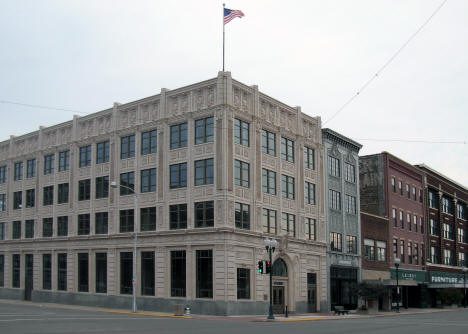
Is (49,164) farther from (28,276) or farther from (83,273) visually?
(83,273)

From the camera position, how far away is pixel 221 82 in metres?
44.8

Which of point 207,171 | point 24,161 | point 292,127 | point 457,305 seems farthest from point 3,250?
point 457,305

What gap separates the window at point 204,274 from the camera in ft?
143

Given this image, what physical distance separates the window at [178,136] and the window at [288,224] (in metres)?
10.5

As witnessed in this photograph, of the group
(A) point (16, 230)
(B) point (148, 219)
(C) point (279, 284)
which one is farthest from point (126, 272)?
(A) point (16, 230)

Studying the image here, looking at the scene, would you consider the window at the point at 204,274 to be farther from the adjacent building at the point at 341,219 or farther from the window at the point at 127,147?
the adjacent building at the point at 341,219

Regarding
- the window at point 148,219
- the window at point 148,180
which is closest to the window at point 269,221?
the window at point 148,219

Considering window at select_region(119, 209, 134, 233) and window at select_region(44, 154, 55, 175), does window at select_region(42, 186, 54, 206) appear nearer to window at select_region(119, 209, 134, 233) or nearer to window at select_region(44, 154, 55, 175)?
window at select_region(44, 154, 55, 175)

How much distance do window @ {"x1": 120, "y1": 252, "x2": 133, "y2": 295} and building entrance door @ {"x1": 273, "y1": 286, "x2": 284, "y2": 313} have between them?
11737mm

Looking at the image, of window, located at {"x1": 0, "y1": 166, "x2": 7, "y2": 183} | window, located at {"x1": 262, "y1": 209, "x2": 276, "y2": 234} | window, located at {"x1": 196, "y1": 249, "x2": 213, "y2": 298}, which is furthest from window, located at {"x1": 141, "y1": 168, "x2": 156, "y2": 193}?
window, located at {"x1": 0, "y1": 166, "x2": 7, "y2": 183}

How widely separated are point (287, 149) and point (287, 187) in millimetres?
3370

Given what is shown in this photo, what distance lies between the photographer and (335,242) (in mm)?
56656

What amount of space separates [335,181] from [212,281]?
781 inches

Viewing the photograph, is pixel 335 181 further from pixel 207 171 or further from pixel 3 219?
pixel 3 219
